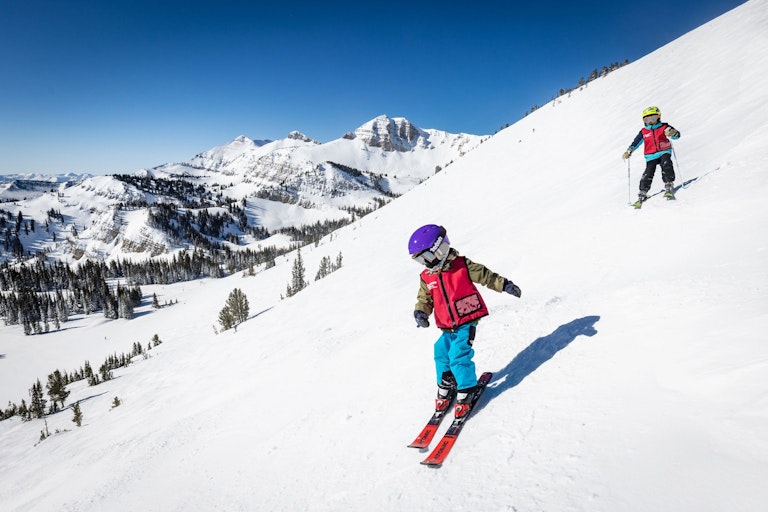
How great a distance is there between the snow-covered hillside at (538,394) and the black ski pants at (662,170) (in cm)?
67

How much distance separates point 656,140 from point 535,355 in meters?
7.81

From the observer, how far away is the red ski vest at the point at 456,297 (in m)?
4.59

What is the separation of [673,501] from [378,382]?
4567 millimetres

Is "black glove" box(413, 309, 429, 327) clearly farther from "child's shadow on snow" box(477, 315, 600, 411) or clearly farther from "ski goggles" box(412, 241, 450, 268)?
"child's shadow on snow" box(477, 315, 600, 411)

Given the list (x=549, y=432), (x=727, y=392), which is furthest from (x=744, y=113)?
(x=549, y=432)

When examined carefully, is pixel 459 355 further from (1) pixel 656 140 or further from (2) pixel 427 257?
(1) pixel 656 140

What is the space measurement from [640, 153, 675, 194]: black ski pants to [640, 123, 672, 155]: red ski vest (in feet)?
0.81

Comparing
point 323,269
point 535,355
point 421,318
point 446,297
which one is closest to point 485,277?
point 446,297

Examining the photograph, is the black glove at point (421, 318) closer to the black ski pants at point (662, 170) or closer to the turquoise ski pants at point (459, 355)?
the turquoise ski pants at point (459, 355)

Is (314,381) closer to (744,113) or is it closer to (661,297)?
(661,297)

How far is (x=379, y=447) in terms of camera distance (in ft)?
14.6

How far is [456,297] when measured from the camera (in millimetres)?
4621

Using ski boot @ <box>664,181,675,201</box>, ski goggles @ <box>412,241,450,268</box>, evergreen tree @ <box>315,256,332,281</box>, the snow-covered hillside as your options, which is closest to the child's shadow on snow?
the snow-covered hillside

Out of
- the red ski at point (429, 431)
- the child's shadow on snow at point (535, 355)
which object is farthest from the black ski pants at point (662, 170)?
the red ski at point (429, 431)
